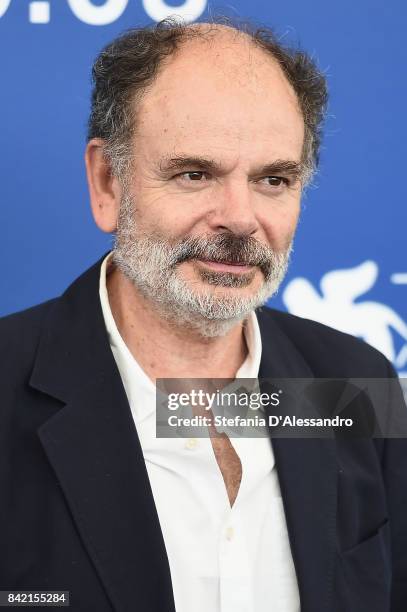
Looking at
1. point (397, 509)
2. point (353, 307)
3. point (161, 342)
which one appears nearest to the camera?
point (161, 342)

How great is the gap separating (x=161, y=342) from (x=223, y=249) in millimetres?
242

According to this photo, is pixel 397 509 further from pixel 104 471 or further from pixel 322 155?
pixel 322 155

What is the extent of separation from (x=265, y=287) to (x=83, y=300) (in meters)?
0.33

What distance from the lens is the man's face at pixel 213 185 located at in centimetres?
155

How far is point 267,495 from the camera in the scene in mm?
1620

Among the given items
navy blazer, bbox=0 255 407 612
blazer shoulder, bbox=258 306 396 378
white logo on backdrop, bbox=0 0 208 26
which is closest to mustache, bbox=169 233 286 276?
navy blazer, bbox=0 255 407 612

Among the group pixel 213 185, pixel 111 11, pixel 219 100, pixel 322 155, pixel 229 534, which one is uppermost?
pixel 111 11

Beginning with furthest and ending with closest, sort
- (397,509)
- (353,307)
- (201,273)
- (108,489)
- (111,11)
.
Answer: (353,307) < (111,11) < (397,509) < (201,273) < (108,489)

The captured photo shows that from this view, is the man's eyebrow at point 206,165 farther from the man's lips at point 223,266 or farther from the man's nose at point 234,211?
the man's lips at point 223,266

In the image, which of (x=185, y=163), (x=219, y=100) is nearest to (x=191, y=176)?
(x=185, y=163)

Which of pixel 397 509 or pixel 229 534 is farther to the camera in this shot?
pixel 397 509

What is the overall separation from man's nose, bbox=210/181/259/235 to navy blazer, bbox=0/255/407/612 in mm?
289

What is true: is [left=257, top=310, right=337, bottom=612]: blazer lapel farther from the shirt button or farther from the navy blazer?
the shirt button

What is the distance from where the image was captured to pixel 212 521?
1.55m
